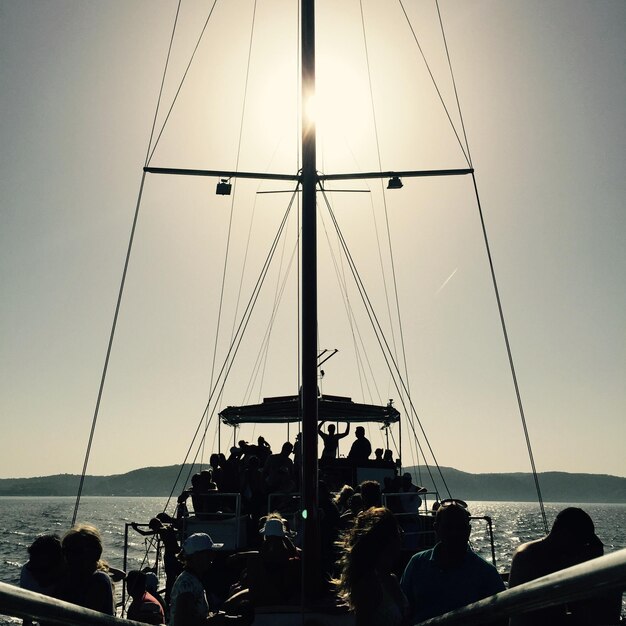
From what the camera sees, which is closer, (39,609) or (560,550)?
(39,609)

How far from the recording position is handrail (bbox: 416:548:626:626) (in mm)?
1370

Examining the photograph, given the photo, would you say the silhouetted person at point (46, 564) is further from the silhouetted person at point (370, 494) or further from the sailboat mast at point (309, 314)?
the silhouetted person at point (370, 494)

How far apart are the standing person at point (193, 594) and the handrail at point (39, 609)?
Answer: 2.20 meters

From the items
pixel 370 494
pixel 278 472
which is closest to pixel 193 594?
pixel 370 494

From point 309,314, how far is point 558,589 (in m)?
6.39

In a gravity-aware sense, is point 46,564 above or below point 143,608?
above

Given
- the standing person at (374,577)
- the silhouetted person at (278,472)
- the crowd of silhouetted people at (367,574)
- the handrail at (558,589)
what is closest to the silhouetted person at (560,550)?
the crowd of silhouetted people at (367,574)

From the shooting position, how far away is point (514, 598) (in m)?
1.88

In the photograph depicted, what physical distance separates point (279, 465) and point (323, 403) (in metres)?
4.02

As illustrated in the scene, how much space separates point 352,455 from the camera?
14.0 m

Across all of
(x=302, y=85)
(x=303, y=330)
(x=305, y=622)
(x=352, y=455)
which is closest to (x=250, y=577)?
(x=305, y=622)

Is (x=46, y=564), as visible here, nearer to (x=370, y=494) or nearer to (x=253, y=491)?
(x=370, y=494)

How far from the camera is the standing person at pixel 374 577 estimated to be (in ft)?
11.5

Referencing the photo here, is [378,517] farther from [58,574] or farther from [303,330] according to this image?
[303,330]
